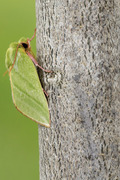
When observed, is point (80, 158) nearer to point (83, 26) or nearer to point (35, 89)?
point (35, 89)

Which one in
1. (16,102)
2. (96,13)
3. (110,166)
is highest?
(96,13)

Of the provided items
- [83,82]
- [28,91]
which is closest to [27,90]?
[28,91]

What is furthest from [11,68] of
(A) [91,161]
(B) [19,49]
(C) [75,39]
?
(A) [91,161]

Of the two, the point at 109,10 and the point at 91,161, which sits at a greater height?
the point at 109,10
